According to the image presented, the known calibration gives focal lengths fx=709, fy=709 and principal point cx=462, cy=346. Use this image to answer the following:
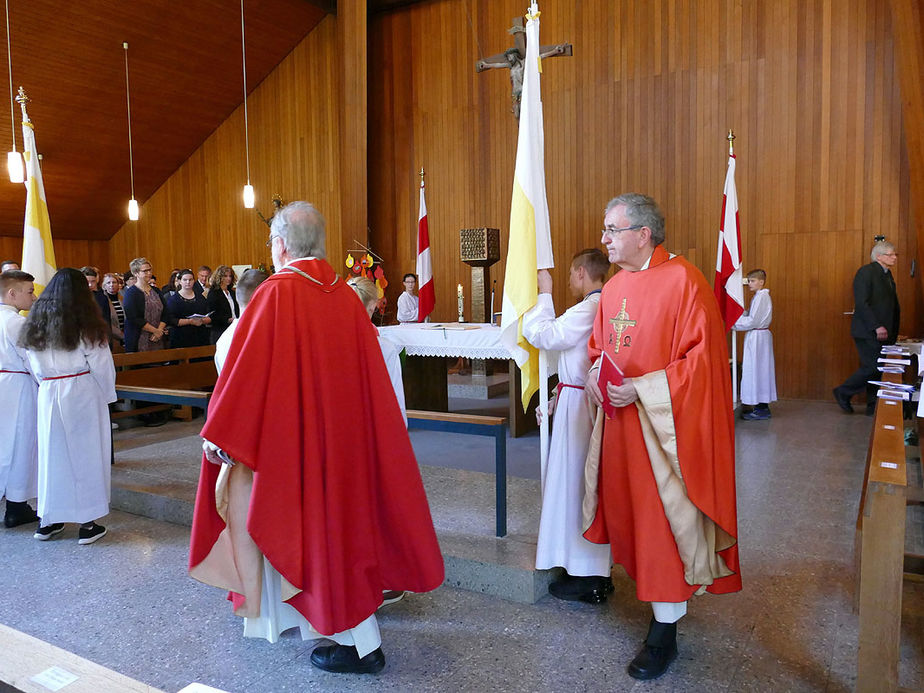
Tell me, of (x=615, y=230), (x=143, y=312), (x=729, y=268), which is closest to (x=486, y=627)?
(x=615, y=230)

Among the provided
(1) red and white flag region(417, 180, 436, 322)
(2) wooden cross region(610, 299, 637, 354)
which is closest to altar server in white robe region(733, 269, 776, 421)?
(1) red and white flag region(417, 180, 436, 322)

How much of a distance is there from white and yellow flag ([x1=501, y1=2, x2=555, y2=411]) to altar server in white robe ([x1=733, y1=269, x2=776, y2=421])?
192 inches

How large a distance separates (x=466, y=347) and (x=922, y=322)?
530 centimetres

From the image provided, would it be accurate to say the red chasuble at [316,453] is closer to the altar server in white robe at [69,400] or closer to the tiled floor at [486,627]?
the tiled floor at [486,627]

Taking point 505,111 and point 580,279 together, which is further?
point 505,111

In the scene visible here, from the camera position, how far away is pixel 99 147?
12.2 metres

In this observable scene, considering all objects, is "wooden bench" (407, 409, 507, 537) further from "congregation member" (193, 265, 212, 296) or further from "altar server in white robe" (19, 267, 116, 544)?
"congregation member" (193, 265, 212, 296)

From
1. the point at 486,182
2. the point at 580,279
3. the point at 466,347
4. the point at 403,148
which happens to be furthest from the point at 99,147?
the point at 580,279

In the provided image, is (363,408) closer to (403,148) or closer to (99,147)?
(403,148)

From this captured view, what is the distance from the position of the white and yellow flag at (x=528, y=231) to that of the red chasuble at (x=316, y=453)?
2.36ft

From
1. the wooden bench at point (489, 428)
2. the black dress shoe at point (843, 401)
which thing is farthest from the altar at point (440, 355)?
the black dress shoe at point (843, 401)

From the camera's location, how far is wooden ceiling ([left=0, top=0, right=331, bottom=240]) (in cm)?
999

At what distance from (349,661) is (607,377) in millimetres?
1362

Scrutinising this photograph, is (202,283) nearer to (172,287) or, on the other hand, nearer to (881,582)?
(172,287)
